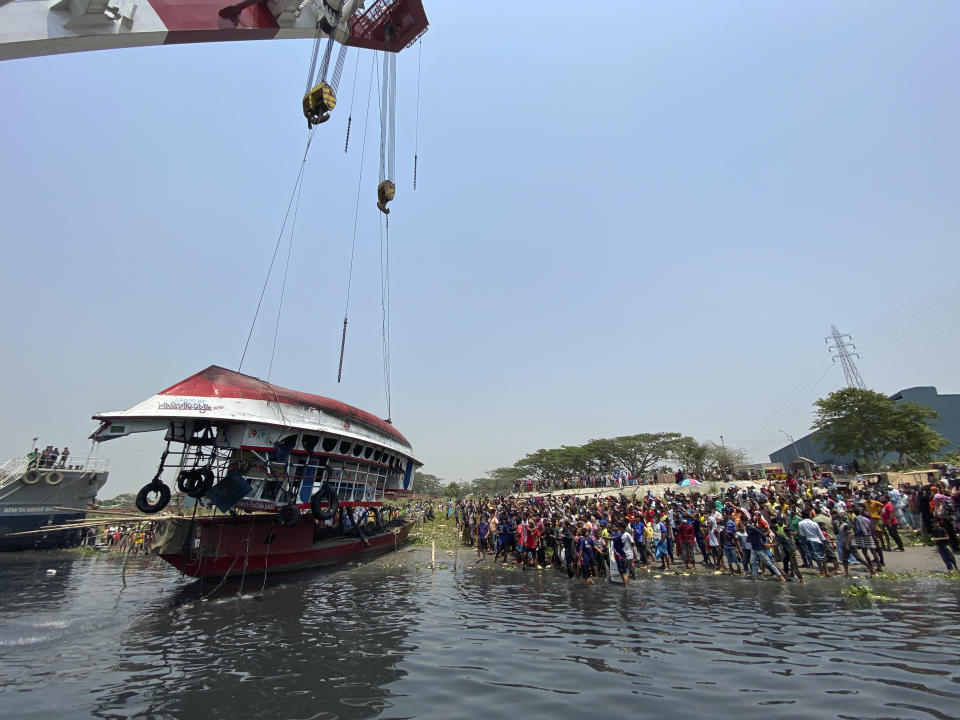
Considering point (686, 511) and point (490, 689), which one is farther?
point (686, 511)

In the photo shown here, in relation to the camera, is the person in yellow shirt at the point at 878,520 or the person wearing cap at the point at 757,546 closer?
the person wearing cap at the point at 757,546

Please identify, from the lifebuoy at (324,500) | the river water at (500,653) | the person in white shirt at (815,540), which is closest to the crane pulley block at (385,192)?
the lifebuoy at (324,500)

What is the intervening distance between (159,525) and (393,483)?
47.8 feet

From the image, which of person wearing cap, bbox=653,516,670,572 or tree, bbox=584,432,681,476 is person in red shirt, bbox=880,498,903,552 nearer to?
person wearing cap, bbox=653,516,670,572

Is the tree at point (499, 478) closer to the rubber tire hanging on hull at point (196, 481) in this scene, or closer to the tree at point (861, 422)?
the tree at point (861, 422)

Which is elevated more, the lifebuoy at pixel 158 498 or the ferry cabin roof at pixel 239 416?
the ferry cabin roof at pixel 239 416

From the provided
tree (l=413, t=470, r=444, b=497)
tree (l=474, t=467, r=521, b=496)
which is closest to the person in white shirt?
tree (l=474, t=467, r=521, b=496)

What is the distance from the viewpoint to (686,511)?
1972 centimetres

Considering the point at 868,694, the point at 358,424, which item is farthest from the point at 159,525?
the point at 868,694

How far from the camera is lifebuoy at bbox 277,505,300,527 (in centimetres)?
1847

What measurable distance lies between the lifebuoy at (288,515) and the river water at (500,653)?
10.3 ft

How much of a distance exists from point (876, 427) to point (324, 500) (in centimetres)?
5650

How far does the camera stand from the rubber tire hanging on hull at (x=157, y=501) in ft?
51.0

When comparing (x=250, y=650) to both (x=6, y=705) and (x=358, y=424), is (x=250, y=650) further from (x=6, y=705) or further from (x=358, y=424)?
(x=358, y=424)
